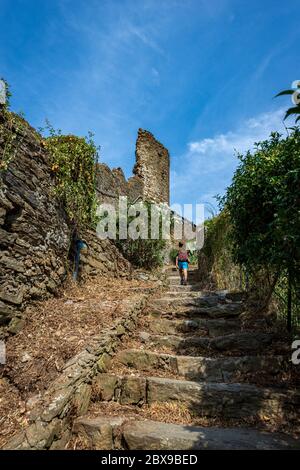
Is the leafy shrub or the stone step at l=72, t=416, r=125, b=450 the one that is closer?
the stone step at l=72, t=416, r=125, b=450

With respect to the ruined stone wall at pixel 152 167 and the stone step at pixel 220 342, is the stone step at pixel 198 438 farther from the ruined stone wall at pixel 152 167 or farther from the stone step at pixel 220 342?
the ruined stone wall at pixel 152 167

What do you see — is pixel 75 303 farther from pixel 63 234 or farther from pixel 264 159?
pixel 264 159

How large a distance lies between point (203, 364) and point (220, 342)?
560mm

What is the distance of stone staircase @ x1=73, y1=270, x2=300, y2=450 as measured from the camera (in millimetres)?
2613

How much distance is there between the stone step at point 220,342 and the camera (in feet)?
13.1

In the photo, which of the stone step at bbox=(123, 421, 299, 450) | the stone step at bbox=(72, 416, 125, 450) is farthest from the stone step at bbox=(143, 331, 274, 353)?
the stone step at bbox=(72, 416, 125, 450)

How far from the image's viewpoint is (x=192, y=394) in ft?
10.5

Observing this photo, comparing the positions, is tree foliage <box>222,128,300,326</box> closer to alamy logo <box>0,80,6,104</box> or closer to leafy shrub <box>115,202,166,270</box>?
alamy logo <box>0,80,6,104</box>

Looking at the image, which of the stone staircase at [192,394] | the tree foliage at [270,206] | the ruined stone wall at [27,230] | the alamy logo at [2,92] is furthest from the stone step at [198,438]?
the alamy logo at [2,92]

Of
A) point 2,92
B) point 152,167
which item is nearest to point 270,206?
point 2,92

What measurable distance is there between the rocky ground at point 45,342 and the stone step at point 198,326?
691 millimetres

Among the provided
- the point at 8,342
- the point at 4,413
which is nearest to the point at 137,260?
the point at 8,342

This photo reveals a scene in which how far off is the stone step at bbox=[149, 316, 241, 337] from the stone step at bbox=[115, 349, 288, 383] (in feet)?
2.79
